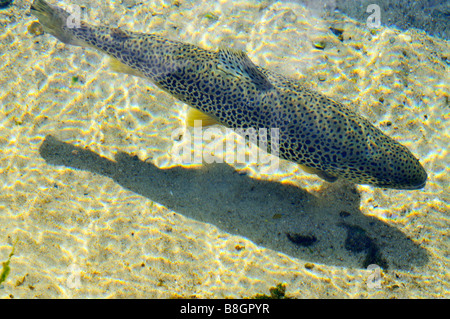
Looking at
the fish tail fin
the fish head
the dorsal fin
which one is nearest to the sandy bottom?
the fish head

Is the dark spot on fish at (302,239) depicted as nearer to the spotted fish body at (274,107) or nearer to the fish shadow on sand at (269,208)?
the fish shadow on sand at (269,208)

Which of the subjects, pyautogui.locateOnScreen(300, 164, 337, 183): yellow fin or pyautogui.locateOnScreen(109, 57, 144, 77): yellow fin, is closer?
pyautogui.locateOnScreen(300, 164, 337, 183): yellow fin

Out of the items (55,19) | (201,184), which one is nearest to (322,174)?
(201,184)

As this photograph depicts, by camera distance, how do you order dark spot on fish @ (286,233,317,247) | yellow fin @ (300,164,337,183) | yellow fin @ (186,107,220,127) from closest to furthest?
dark spot on fish @ (286,233,317,247) < yellow fin @ (300,164,337,183) < yellow fin @ (186,107,220,127)

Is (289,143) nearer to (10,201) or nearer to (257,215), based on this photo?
(257,215)

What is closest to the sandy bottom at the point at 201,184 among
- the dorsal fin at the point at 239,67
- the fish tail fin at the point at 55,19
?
the fish tail fin at the point at 55,19

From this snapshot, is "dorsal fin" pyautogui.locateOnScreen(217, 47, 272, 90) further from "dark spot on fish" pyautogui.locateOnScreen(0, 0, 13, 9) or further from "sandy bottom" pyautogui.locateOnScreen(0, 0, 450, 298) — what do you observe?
"dark spot on fish" pyautogui.locateOnScreen(0, 0, 13, 9)
